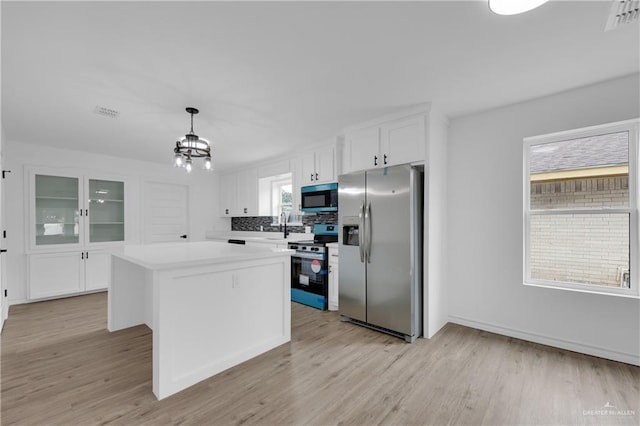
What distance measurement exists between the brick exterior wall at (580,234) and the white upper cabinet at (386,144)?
51.4 inches

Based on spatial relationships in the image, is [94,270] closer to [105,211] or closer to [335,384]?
[105,211]

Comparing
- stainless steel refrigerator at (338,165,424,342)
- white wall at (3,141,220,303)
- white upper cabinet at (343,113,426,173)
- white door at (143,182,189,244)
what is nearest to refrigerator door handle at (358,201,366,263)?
stainless steel refrigerator at (338,165,424,342)

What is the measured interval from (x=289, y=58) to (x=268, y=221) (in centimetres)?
412

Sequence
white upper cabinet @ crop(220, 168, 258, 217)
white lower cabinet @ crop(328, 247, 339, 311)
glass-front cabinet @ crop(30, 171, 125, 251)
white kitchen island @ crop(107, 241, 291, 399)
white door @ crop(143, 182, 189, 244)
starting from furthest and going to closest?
white upper cabinet @ crop(220, 168, 258, 217) < white door @ crop(143, 182, 189, 244) < glass-front cabinet @ crop(30, 171, 125, 251) < white lower cabinet @ crop(328, 247, 339, 311) < white kitchen island @ crop(107, 241, 291, 399)

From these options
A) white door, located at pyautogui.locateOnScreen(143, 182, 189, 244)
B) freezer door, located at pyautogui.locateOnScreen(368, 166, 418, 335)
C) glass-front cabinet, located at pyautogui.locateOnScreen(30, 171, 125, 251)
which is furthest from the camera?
white door, located at pyautogui.locateOnScreen(143, 182, 189, 244)

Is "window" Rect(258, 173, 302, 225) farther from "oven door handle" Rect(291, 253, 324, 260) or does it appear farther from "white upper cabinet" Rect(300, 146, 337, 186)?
"oven door handle" Rect(291, 253, 324, 260)

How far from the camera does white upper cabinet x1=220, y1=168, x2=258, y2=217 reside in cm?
569

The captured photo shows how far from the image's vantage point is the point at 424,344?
2.79m

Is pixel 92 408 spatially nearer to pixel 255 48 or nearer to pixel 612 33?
pixel 255 48

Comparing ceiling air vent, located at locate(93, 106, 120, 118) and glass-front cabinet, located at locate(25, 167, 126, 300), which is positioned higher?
ceiling air vent, located at locate(93, 106, 120, 118)

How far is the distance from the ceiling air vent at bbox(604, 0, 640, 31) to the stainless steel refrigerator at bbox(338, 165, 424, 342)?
1.62m

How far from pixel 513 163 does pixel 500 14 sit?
1.74m

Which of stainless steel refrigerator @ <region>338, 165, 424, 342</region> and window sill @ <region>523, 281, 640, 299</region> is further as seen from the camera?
stainless steel refrigerator @ <region>338, 165, 424, 342</region>

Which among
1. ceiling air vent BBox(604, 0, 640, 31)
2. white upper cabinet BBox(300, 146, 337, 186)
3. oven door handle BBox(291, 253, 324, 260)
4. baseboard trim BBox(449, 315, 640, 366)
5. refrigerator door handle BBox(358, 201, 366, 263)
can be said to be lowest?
baseboard trim BBox(449, 315, 640, 366)
